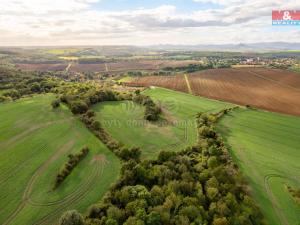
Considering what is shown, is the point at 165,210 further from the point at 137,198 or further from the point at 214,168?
the point at 214,168

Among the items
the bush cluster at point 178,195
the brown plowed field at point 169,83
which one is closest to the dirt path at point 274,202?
the bush cluster at point 178,195

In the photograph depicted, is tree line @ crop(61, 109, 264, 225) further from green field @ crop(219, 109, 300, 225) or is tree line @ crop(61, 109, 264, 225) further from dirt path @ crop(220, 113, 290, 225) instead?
dirt path @ crop(220, 113, 290, 225)

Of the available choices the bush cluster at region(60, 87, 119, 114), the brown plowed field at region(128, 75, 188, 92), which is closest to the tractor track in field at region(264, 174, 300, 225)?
the bush cluster at region(60, 87, 119, 114)

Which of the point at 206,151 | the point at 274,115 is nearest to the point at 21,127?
the point at 206,151

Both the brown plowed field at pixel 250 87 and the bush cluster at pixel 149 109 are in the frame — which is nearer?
the bush cluster at pixel 149 109

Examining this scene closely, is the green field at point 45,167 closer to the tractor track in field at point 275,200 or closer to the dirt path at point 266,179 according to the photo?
the dirt path at point 266,179

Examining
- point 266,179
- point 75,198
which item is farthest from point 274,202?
point 75,198
